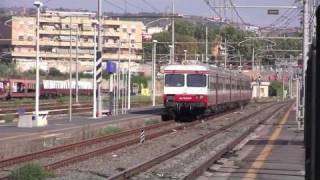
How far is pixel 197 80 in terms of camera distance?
38656 mm

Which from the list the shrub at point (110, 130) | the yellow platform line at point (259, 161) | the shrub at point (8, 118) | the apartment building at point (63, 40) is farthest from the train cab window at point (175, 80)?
the apartment building at point (63, 40)

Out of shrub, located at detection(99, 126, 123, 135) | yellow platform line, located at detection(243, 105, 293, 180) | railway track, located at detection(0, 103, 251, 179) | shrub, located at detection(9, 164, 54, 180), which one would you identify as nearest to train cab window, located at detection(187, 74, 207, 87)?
railway track, located at detection(0, 103, 251, 179)

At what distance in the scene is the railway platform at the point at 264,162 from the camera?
14.5 metres

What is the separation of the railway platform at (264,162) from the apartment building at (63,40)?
56945 millimetres

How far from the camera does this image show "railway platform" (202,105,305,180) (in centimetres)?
1455

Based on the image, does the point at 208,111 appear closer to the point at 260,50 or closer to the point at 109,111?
the point at 109,111

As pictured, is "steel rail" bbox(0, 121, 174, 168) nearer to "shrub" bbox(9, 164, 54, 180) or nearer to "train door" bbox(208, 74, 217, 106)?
"shrub" bbox(9, 164, 54, 180)

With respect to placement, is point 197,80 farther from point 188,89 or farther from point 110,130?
point 110,130

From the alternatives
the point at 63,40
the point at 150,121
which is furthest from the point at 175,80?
the point at 63,40

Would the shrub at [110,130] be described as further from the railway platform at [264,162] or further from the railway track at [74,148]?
the railway platform at [264,162]

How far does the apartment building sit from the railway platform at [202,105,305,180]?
187 ft

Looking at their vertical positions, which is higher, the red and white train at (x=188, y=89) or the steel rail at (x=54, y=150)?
the red and white train at (x=188, y=89)

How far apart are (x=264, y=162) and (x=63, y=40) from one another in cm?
7806

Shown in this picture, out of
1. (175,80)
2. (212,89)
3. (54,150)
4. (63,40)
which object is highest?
(63,40)
